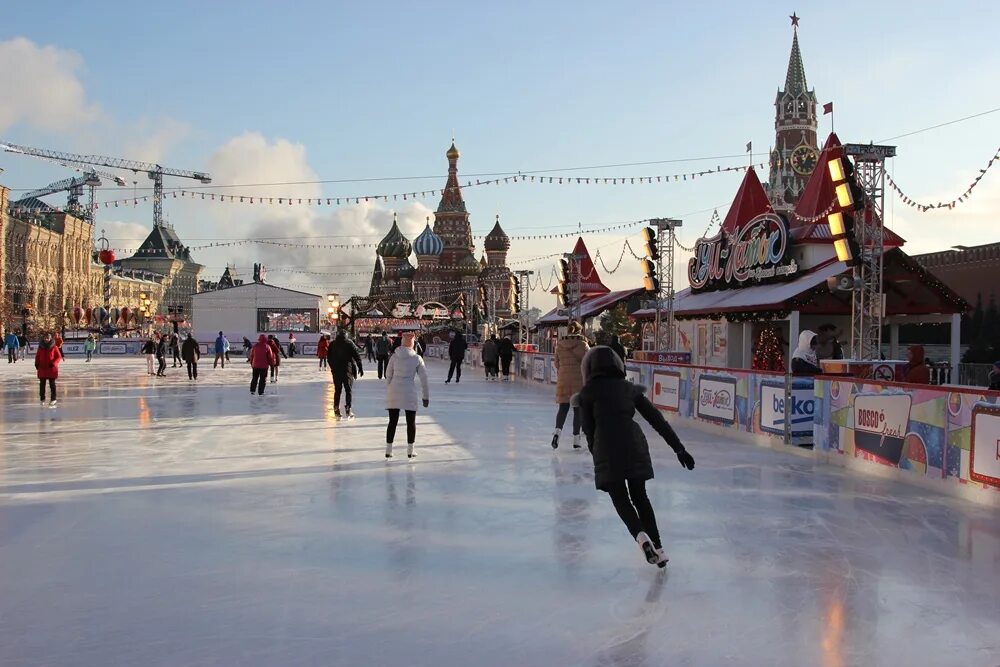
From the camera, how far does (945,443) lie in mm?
7293

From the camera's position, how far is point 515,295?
3272 cm

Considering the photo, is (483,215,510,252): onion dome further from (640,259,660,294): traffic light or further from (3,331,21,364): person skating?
(640,259,660,294): traffic light

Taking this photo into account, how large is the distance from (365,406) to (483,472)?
7.21 meters

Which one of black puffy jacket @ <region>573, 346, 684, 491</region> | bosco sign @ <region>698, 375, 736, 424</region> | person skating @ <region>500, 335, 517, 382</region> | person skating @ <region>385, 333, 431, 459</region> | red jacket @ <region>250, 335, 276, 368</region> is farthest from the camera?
person skating @ <region>500, 335, 517, 382</region>

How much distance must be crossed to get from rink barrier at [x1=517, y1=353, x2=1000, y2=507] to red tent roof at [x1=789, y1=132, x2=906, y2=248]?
365 inches

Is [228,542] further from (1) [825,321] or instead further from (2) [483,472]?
(1) [825,321]

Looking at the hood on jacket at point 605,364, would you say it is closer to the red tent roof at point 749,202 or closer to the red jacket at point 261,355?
the red jacket at point 261,355

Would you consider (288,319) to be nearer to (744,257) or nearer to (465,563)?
(744,257)

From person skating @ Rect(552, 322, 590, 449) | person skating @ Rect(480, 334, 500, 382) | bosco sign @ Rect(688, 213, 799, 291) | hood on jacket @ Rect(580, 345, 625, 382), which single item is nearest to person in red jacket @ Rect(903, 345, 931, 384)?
person skating @ Rect(552, 322, 590, 449)

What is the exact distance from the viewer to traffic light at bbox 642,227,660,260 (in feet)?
64.7

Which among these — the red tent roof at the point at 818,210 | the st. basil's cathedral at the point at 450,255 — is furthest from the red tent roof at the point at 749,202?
the st. basil's cathedral at the point at 450,255

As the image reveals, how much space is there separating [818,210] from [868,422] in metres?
13.7

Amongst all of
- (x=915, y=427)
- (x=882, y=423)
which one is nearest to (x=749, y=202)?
(x=882, y=423)

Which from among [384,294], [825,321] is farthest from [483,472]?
[384,294]
